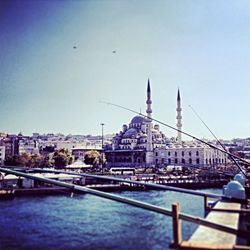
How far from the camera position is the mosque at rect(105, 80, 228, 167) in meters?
30.8

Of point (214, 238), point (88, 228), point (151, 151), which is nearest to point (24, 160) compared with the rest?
point (151, 151)

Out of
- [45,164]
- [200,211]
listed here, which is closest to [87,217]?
[200,211]

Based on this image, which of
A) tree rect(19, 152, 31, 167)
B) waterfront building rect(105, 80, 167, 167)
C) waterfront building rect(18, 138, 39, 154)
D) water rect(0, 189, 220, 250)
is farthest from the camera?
waterfront building rect(18, 138, 39, 154)

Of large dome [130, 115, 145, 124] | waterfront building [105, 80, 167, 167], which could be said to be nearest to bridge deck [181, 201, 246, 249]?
waterfront building [105, 80, 167, 167]

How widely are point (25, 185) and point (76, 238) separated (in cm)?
1020

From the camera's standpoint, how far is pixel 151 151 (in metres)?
32.2

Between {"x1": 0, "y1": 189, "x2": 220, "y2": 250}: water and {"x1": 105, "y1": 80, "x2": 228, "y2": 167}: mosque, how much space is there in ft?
64.0

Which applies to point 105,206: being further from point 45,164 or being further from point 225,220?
point 45,164

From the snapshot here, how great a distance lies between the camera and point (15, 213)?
923cm

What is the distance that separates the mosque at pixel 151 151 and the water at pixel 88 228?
64.0 feet

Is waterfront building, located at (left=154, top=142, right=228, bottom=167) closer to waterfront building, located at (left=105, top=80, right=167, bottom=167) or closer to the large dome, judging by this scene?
waterfront building, located at (left=105, top=80, right=167, bottom=167)

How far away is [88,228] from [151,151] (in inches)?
1009

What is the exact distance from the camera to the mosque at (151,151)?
101 ft

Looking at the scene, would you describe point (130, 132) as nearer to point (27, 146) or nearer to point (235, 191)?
point (27, 146)
